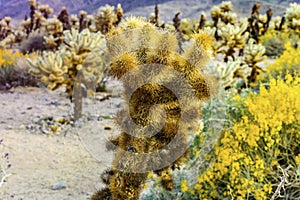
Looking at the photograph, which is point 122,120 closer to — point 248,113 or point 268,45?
point 248,113

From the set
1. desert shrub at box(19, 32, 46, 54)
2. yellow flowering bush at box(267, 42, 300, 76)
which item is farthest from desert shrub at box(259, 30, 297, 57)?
yellow flowering bush at box(267, 42, 300, 76)

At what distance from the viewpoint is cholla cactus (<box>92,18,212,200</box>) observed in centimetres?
238

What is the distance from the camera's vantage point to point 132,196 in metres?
2.55

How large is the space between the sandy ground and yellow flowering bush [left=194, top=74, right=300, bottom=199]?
2.85ft

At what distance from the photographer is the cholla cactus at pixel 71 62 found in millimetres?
6549

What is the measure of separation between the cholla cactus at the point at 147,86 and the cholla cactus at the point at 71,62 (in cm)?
411

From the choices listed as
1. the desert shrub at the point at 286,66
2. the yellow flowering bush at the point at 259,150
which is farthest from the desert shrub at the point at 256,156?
the desert shrub at the point at 286,66

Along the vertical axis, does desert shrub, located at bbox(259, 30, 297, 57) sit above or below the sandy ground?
below

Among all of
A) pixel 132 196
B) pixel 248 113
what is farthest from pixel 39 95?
pixel 132 196

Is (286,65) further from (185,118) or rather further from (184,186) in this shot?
(185,118)

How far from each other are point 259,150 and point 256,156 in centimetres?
25

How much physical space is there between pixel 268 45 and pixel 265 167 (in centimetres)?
925

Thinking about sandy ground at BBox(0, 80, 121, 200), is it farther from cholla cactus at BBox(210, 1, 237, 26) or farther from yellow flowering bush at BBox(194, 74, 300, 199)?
cholla cactus at BBox(210, 1, 237, 26)

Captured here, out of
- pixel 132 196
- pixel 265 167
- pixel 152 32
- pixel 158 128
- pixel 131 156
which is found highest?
pixel 152 32
